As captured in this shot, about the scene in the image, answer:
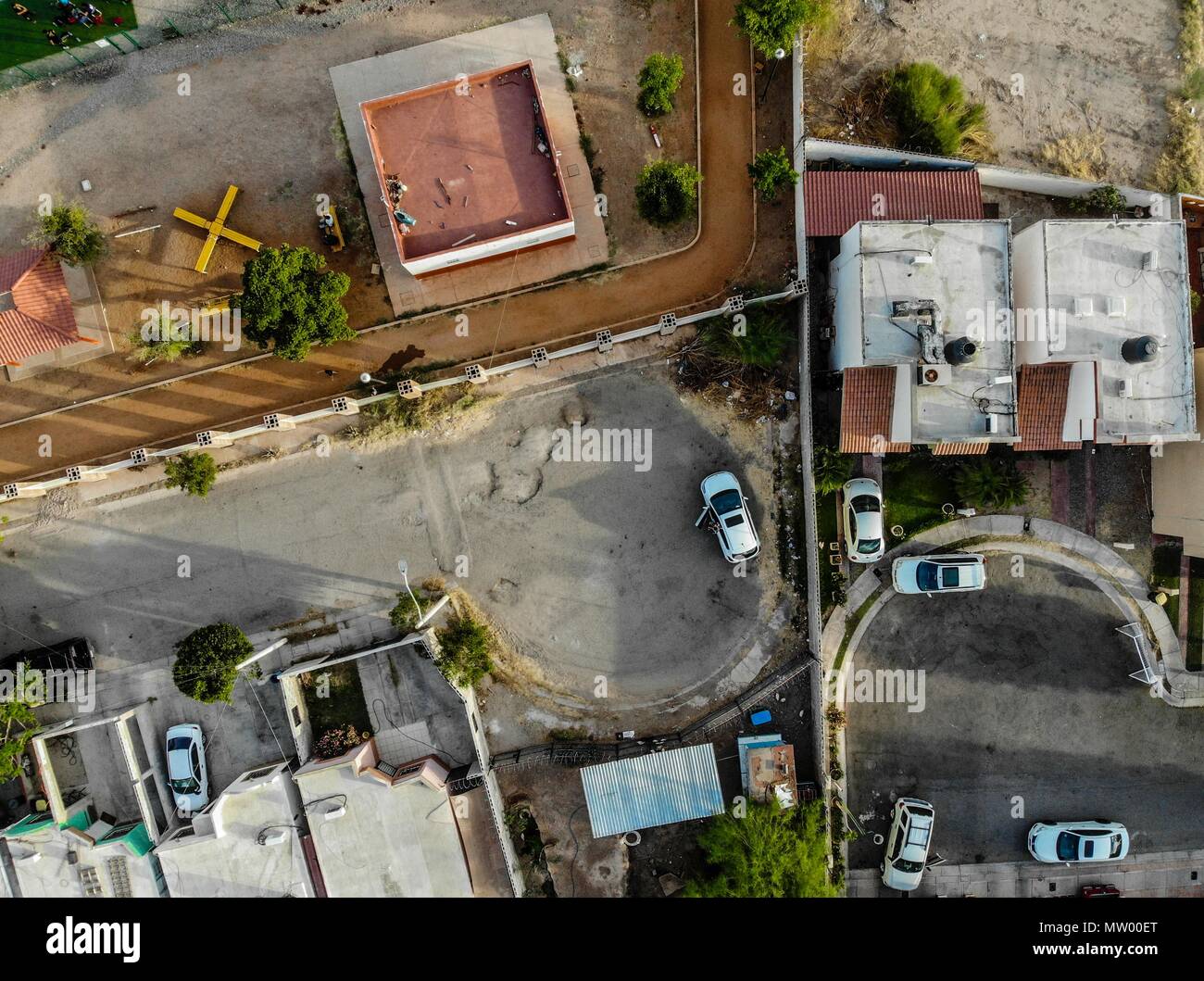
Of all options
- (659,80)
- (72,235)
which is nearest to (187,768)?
(72,235)

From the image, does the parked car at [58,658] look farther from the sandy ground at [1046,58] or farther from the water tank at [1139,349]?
the water tank at [1139,349]

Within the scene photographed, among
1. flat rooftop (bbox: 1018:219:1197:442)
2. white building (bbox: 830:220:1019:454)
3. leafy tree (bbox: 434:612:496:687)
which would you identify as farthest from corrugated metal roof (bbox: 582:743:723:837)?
flat rooftop (bbox: 1018:219:1197:442)

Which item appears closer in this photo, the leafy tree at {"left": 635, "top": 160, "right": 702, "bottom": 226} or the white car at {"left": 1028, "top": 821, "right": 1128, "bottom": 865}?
the leafy tree at {"left": 635, "top": 160, "right": 702, "bottom": 226}

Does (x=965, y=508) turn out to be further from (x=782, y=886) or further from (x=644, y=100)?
(x=644, y=100)

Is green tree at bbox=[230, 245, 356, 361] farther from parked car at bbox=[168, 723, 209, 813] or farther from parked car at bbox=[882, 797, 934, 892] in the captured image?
parked car at bbox=[882, 797, 934, 892]

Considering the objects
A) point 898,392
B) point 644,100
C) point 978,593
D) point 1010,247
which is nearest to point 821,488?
point 898,392

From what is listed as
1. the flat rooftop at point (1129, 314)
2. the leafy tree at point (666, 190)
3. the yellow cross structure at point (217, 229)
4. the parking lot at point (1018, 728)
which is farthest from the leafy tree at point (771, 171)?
the yellow cross structure at point (217, 229)
